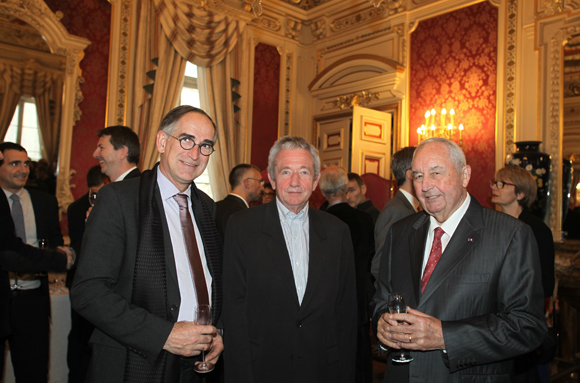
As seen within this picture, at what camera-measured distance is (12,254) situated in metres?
2.36

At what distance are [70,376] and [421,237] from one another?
260 centimetres

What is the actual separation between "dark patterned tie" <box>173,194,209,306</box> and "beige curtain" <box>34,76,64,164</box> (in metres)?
4.84

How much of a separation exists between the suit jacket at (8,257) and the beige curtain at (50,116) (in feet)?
12.2

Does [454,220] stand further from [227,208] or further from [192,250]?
[227,208]

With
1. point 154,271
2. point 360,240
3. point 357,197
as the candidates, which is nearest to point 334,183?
point 360,240

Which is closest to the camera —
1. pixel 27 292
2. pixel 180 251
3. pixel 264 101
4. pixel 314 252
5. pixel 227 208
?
pixel 180 251

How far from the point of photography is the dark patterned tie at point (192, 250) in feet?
5.37

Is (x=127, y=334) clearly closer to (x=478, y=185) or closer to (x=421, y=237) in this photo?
(x=421, y=237)

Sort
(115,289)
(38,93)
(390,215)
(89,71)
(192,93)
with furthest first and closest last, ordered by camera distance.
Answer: (192,93) → (89,71) → (38,93) → (390,215) → (115,289)

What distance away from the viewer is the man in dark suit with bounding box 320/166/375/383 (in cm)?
311

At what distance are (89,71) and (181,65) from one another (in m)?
1.39

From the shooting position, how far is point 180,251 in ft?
5.48

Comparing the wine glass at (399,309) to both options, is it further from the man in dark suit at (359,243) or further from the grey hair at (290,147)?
the man in dark suit at (359,243)

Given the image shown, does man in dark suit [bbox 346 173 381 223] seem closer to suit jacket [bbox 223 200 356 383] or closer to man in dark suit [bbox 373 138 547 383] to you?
suit jacket [bbox 223 200 356 383]
